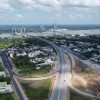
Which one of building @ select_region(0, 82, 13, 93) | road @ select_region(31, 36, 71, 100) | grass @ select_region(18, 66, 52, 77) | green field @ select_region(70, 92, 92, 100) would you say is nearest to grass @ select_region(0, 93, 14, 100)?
building @ select_region(0, 82, 13, 93)

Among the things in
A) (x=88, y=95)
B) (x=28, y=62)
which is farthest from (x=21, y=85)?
(x=28, y=62)

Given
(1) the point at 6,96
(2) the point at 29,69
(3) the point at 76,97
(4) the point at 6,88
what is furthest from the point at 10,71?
(3) the point at 76,97

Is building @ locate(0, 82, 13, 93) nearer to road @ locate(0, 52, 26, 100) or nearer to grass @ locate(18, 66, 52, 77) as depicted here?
road @ locate(0, 52, 26, 100)

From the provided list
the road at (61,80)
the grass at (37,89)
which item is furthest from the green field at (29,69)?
the grass at (37,89)

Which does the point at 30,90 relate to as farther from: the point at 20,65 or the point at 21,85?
the point at 20,65

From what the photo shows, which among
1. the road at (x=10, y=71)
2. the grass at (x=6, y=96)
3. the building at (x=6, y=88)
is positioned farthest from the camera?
the building at (x=6, y=88)

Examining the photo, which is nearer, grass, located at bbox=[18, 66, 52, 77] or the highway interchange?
the highway interchange

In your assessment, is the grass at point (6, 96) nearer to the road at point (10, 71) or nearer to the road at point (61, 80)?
the road at point (10, 71)

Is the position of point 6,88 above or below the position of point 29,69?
above

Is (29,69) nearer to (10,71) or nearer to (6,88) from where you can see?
(10,71)
